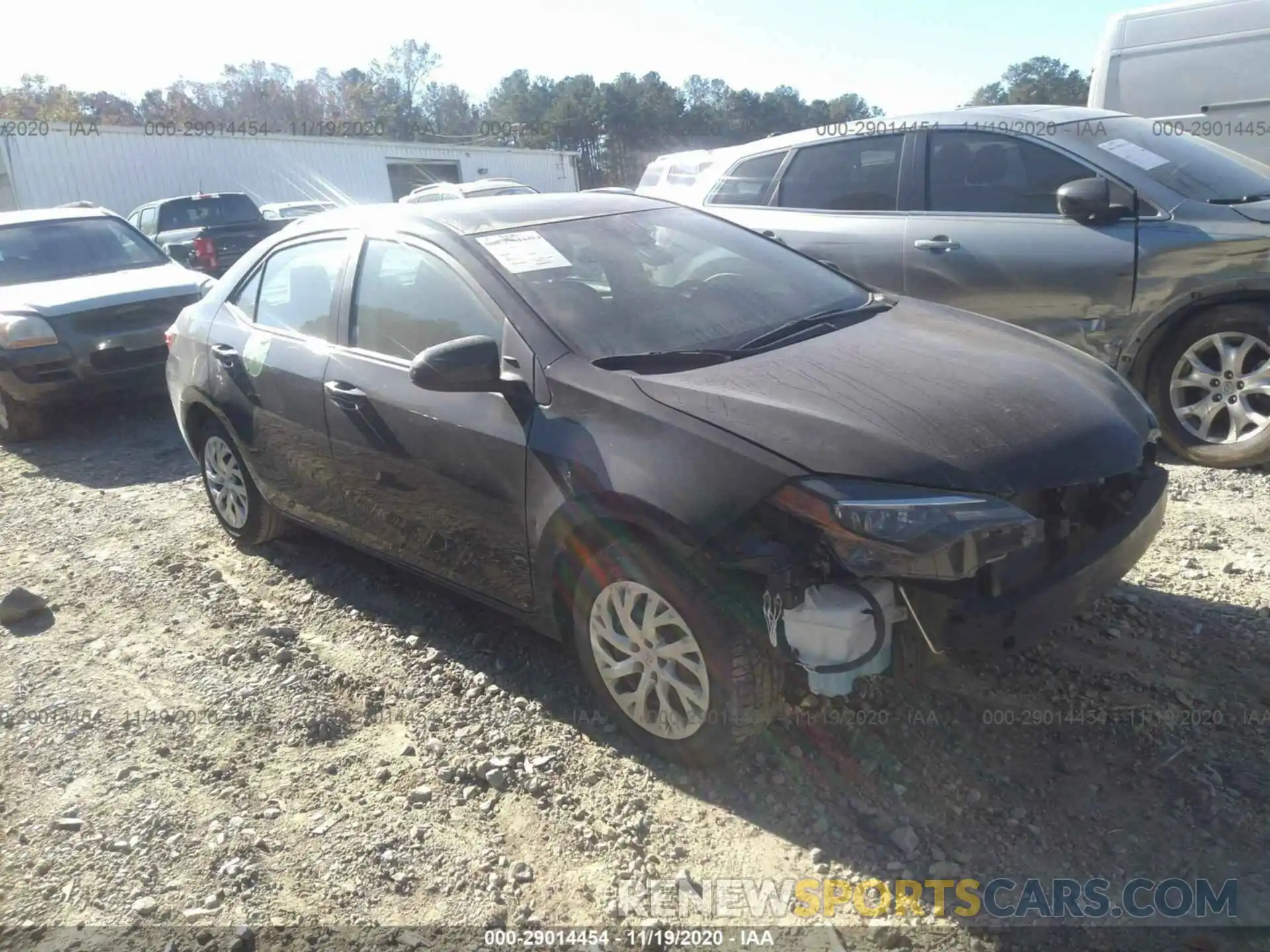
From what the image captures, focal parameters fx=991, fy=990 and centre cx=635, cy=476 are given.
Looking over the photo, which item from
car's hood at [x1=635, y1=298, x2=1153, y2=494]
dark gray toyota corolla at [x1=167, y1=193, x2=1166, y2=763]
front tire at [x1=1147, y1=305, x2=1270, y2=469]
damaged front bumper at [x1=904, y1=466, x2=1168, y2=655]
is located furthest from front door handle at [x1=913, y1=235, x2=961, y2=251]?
damaged front bumper at [x1=904, y1=466, x2=1168, y2=655]

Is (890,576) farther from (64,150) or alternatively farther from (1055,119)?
(64,150)

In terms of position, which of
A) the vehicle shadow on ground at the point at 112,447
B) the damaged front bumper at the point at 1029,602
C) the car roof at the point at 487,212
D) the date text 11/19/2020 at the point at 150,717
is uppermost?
the car roof at the point at 487,212

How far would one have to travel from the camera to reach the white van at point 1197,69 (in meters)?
7.46

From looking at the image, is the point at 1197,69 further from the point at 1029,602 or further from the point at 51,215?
the point at 51,215

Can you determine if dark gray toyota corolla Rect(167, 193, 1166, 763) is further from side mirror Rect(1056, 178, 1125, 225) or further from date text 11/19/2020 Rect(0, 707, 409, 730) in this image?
side mirror Rect(1056, 178, 1125, 225)

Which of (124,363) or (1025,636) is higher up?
(1025,636)

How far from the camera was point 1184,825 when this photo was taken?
2598mm

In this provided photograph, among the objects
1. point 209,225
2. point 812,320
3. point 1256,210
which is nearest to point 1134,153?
point 1256,210

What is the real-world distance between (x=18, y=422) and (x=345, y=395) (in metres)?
5.18

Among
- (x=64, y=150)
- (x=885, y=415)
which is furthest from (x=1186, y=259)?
(x=64, y=150)

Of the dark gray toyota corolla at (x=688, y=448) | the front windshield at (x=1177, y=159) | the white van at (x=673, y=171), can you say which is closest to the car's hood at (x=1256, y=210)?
the front windshield at (x=1177, y=159)

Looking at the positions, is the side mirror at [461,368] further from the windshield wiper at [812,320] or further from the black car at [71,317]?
the black car at [71,317]

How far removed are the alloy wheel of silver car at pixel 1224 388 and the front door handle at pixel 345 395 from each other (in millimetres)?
3938

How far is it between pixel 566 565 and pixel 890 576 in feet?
3.37
